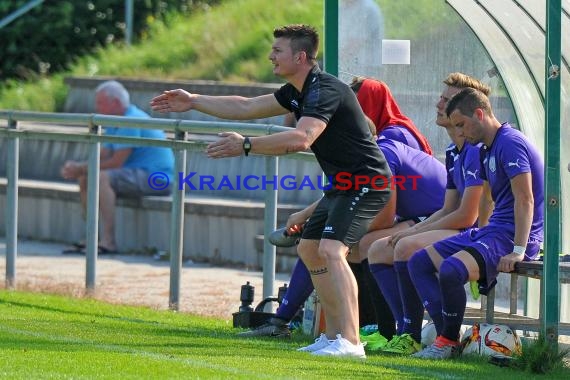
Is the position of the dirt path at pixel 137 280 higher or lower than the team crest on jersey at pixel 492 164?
lower

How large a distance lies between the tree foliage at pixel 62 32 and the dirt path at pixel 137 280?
9.56m

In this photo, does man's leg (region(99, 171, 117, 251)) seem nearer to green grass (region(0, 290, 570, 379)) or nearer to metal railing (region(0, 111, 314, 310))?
metal railing (region(0, 111, 314, 310))

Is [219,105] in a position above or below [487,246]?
above

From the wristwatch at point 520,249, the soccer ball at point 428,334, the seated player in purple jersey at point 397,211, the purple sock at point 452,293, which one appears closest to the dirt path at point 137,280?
the seated player in purple jersey at point 397,211

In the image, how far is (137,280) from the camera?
14.1 m

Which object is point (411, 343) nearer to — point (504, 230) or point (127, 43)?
point (504, 230)

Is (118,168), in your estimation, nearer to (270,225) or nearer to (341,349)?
(270,225)

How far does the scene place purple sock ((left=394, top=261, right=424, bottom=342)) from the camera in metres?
9.31

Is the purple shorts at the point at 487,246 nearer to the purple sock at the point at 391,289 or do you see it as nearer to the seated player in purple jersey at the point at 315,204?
the purple sock at the point at 391,289

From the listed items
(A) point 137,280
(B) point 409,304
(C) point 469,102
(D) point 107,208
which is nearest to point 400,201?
(B) point 409,304

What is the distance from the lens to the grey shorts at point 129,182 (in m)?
16.3

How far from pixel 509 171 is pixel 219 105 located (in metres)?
1.91

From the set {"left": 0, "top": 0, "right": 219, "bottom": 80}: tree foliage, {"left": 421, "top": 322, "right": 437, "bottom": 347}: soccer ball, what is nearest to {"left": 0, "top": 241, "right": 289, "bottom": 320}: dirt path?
{"left": 421, "top": 322, "right": 437, "bottom": 347}: soccer ball

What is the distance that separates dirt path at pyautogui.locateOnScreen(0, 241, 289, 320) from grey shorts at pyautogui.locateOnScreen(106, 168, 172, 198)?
0.75m
